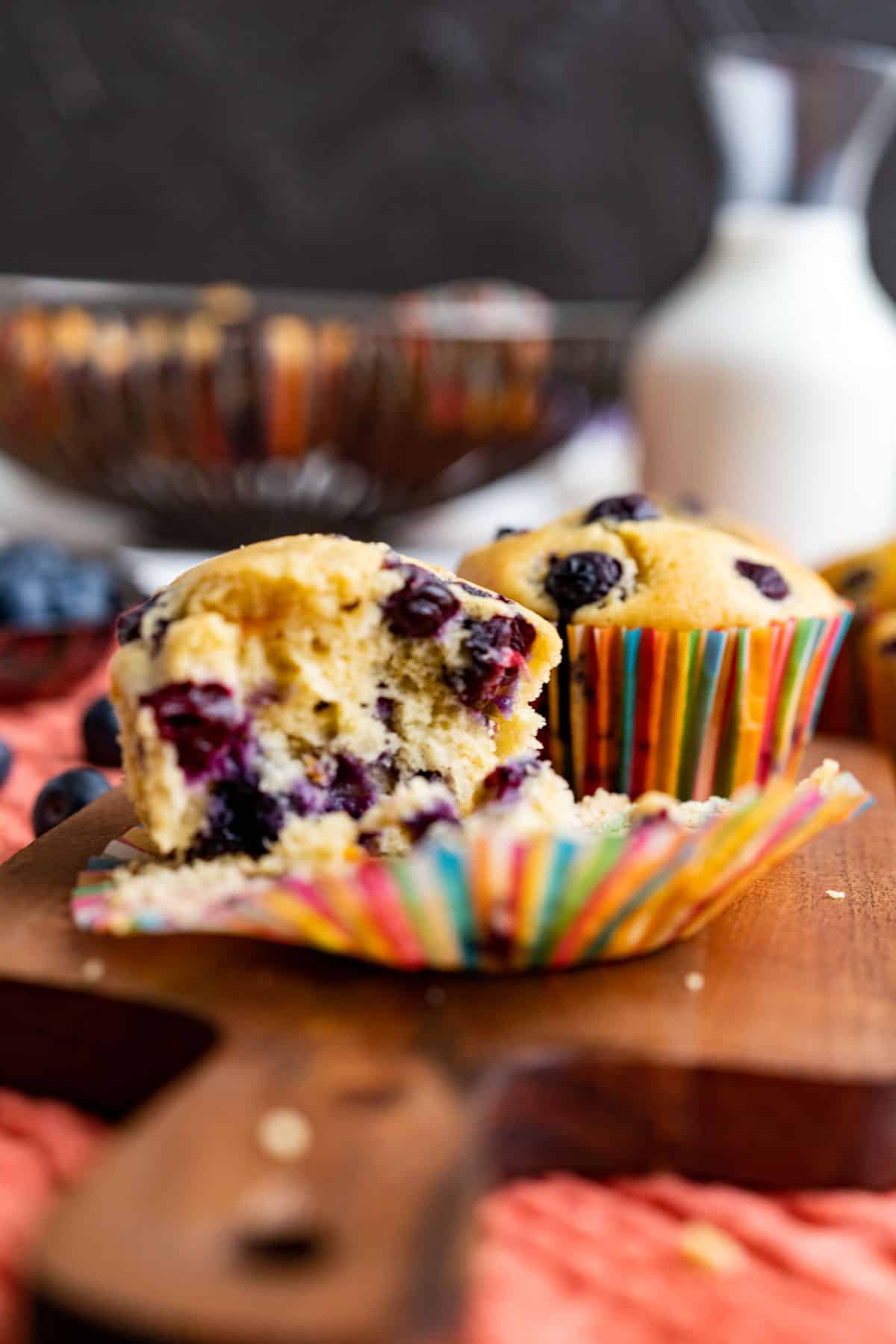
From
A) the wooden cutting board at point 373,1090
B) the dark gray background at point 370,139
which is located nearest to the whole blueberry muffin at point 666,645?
the wooden cutting board at point 373,1090

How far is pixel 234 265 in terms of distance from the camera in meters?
4.38

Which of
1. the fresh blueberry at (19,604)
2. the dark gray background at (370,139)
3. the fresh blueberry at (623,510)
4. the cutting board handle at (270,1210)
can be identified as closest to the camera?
the cutting board handle at (270,1210)

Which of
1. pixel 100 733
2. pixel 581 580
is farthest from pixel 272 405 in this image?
pixel 581 580

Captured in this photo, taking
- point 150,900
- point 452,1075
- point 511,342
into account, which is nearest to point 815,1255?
point 452,1075

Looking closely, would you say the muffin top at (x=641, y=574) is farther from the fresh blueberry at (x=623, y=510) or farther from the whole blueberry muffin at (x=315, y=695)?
the whole blueberry muffin at (x=315, y=695)

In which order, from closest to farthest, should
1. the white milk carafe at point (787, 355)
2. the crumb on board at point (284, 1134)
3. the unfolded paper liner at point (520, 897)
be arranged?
the crumb on board at point (284, 1134), the unfolded paper liner at point (520, 897), the white milk carafe at point (787, 355)

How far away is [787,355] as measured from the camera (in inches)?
103

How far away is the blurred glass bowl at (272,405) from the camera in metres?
2.68

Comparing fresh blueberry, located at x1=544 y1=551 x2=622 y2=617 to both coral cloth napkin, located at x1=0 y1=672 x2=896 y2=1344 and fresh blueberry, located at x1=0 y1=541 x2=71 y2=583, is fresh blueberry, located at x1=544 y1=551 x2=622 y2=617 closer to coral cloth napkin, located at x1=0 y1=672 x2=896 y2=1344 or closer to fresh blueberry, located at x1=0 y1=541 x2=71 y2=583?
coral cloth napkin, located at x1=0 y1=672 x2=896 y2=1344

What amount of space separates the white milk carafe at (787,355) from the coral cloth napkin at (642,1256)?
1.94 metres

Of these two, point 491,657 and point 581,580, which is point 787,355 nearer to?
point 581,580

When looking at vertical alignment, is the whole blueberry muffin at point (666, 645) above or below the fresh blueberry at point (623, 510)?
below

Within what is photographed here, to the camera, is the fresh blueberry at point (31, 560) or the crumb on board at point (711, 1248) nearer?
the crumb on board at point (711, 1248)

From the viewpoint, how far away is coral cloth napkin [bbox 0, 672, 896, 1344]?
0.76 metres
